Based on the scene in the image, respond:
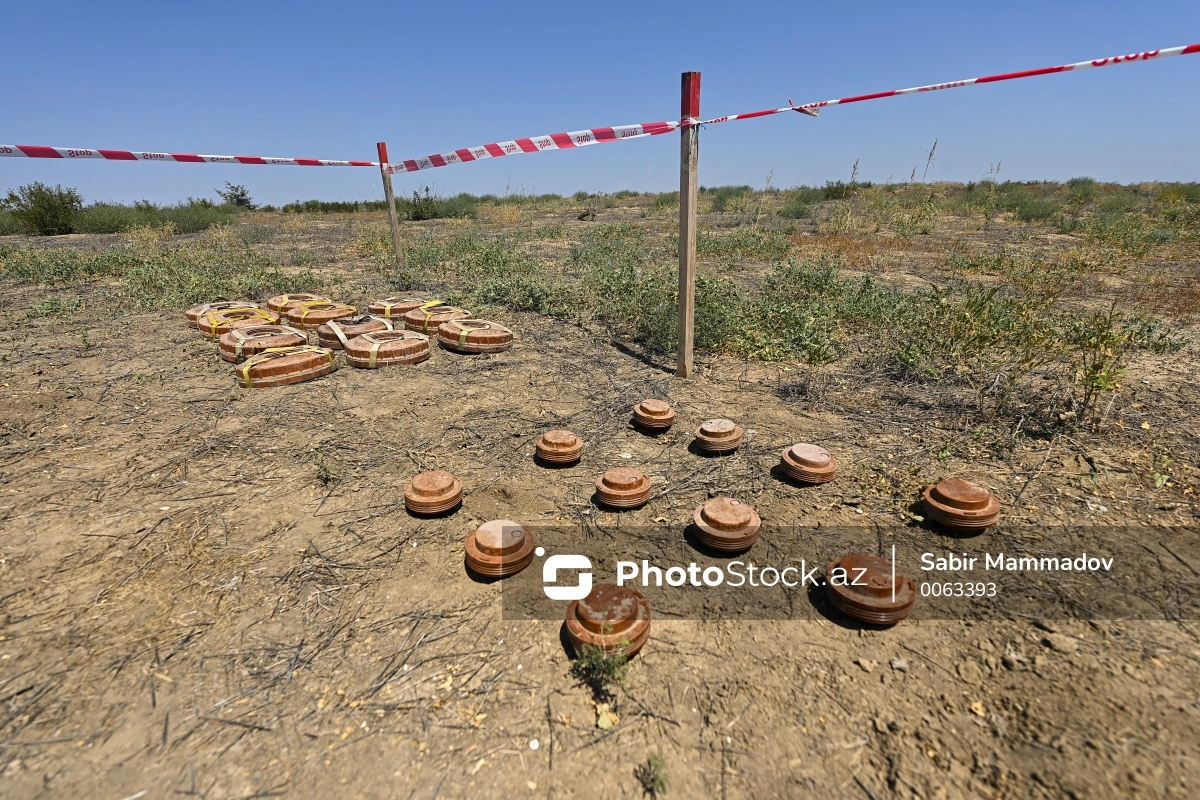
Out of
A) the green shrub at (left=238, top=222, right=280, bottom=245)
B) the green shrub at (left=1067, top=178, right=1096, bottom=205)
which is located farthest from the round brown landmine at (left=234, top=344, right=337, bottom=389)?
the green shrub at (left=1067, top=178, right=1096, bottom=205)

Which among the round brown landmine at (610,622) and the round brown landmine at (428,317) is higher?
the round brown landmine at (428,317)

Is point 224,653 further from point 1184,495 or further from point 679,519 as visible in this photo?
point 1184,495

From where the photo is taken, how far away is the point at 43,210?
58.0 feet

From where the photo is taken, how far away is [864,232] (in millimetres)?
14227

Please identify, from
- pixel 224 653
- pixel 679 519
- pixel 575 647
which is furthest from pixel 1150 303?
pixel 224 653

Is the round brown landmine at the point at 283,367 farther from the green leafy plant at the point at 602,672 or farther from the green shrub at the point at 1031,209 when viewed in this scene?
the green shrub at the point at 1031,209

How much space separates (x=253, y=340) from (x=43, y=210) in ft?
69.1

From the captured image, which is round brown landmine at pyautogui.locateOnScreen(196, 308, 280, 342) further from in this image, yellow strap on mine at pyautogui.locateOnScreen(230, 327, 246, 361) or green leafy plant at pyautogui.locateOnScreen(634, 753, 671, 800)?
green leafy plant at pyautogui.locateOnScreen(634, 753, 671, 800)

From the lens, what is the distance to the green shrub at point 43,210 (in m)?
17.6

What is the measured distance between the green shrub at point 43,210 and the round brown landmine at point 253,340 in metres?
20.4

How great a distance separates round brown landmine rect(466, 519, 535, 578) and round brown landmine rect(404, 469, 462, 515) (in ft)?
1.34

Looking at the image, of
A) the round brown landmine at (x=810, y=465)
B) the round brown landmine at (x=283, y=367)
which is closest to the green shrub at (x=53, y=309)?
the round brown landmine at (x=283, y=367)

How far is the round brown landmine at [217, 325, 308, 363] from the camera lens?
16.1ft

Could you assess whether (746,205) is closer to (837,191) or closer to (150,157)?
(837,191)
